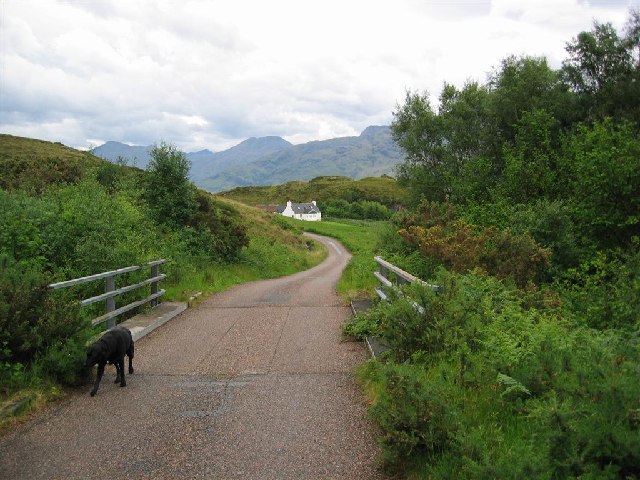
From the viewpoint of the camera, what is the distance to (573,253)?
49.0 ft

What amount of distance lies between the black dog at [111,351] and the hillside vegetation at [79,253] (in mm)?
266

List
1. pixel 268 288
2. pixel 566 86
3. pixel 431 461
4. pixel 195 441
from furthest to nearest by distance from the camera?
1. pixel 566 86
2. pixel 268 288
3. pixel 195 441
4. pixel 431 461

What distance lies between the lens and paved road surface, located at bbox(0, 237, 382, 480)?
15.4 feet

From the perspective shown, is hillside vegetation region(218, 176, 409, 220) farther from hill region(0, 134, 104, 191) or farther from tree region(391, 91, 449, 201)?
tree region(391, 91, 449, 201)

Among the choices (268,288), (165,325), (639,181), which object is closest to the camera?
(165,325)

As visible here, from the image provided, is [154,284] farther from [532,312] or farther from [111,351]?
[532,312]

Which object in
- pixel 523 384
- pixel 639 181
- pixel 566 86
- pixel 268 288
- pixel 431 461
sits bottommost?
pixel 268 288

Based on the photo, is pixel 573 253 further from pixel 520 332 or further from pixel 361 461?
pixel 361 461

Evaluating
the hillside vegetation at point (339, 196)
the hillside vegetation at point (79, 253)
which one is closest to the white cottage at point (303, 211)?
the hillside vegetation at point (339, 196)

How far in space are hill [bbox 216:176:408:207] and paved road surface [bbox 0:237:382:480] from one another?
462ft

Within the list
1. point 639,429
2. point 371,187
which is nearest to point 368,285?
point 639,429

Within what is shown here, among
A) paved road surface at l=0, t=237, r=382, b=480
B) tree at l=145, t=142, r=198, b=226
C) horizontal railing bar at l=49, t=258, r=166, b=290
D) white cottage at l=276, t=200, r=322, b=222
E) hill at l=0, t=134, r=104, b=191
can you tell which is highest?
hill at l=0, t=134, r=104, b=191

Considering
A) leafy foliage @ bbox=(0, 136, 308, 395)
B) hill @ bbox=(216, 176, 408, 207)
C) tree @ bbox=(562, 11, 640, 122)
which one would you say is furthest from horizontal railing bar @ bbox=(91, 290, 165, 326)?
hill @ bbox=(216, 176, 408, 207)

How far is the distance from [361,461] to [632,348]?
8.51 ft
